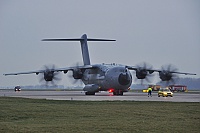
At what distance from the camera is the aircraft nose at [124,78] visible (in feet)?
205

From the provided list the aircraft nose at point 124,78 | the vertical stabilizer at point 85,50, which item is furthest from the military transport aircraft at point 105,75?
the vertical stabilizer at point 85,50

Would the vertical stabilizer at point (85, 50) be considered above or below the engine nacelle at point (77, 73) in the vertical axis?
above

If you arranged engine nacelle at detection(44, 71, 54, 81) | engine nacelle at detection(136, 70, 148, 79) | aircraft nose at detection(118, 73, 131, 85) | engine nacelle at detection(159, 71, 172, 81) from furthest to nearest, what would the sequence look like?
engine nacelle at detection(159, 71, 172, 81) < engine nacelle at detection(136, 70, 148, 79) < engine nacelle at detection(44, 71, 54, 81) < aircraft nose at detection(118, 73, 131, 85)

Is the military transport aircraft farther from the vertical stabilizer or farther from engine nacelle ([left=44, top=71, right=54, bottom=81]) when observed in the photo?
the vertical stabilizer

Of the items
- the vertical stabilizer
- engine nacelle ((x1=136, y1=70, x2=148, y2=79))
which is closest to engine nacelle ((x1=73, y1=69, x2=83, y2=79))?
the vertical stabilizer

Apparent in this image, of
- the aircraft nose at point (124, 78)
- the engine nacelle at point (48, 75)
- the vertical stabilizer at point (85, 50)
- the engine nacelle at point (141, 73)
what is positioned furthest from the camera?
the vertical stabilizer at point (85, 50)

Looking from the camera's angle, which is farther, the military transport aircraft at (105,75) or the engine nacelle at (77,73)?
the engine nacelle at (77,73)

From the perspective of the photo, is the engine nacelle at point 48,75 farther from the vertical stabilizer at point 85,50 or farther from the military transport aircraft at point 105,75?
the vertical stabilizer at point 85,50

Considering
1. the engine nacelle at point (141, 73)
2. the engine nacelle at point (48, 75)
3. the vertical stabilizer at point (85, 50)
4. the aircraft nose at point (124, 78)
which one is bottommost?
the aircraft nose at point (124, 78)

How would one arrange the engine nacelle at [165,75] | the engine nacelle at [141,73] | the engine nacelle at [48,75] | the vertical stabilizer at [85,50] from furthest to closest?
1. the vertical stabilizer at [85,50]
2. the engine nacelle at [165,75]
3. the engine nacelle at [141,73]
4. the engine nacelle at [48,75]

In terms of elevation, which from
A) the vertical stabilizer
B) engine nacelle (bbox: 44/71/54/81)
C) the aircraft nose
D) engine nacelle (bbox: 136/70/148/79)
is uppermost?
the vertical stabilizer

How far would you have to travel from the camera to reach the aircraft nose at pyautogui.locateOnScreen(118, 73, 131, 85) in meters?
62.6

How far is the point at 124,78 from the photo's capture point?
205ft

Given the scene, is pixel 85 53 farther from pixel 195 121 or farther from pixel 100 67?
pixel 195 121
